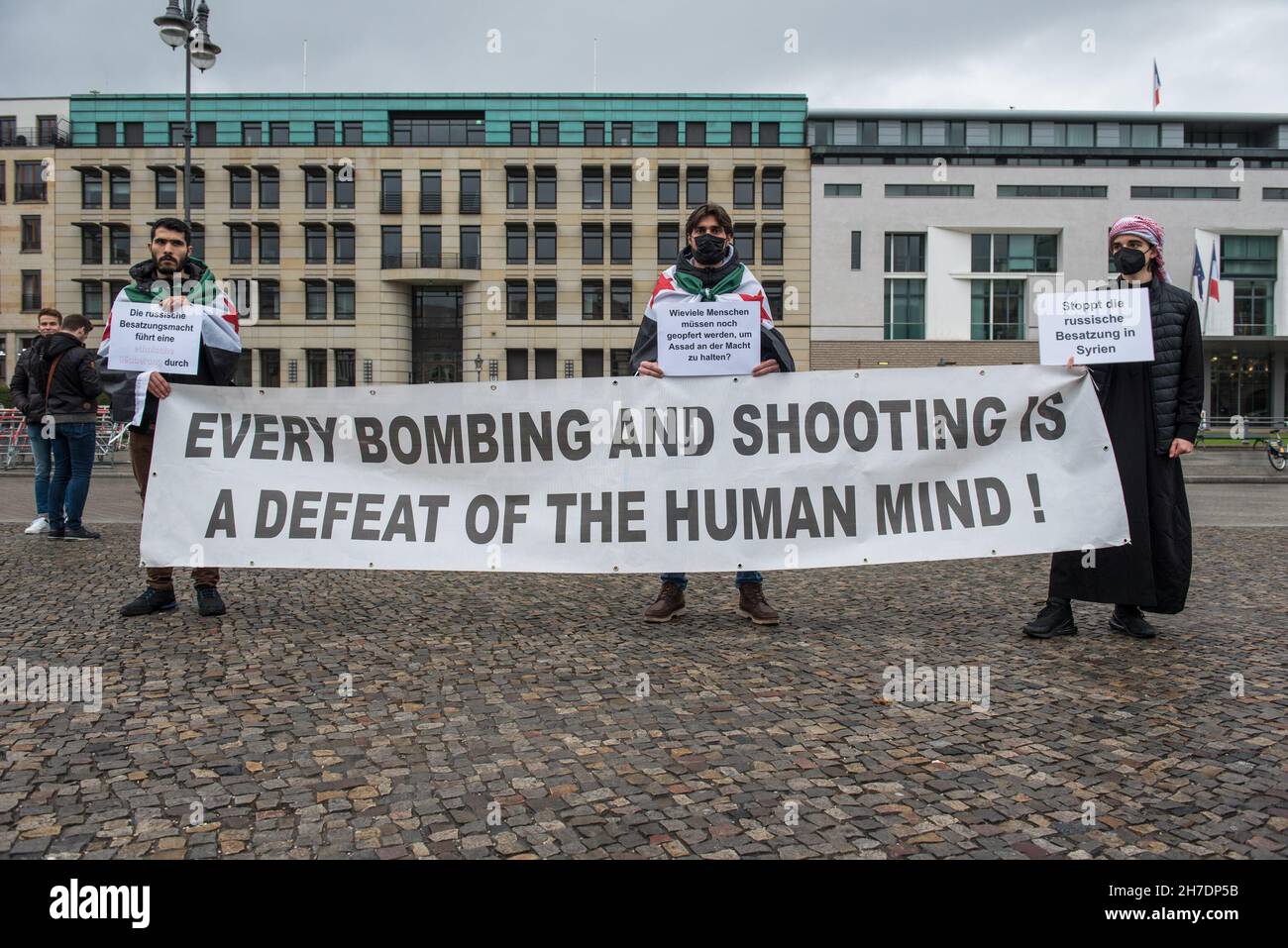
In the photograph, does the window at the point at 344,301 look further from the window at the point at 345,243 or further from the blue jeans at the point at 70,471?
the blue jeans at the point at 70,471

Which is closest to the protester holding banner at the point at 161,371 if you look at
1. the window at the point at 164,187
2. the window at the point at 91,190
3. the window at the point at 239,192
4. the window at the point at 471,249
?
the window at the point at 471,249

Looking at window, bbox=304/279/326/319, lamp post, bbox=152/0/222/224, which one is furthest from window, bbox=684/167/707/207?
lamp post, bbox=152/0/222/224

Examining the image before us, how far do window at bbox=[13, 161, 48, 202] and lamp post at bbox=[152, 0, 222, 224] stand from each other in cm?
4814

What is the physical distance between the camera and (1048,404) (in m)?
5.36

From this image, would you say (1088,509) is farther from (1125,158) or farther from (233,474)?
(1125,158)

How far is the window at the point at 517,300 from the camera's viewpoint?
193 ft

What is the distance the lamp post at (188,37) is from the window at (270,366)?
1605 inches

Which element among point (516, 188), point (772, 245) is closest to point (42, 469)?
point (516, 188)

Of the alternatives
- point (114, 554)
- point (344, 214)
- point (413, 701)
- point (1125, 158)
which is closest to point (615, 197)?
point (344, 214)

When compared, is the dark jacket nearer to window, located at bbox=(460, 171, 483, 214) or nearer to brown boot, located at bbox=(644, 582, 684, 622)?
brown boot, located at bbox=(644, 582, 684, 622)

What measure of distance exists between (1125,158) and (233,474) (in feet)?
213

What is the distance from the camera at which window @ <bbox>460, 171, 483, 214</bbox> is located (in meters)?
58.8

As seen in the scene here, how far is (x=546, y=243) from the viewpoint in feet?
194
